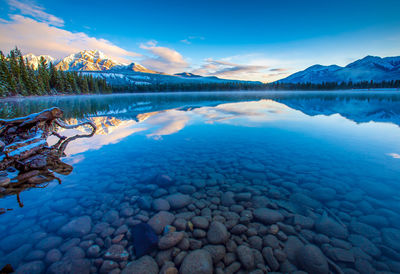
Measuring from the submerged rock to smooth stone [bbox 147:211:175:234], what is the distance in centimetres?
12

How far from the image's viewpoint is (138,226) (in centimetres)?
461

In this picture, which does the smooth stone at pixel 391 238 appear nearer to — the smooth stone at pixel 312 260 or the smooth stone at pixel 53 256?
the smooth stone at pixel 312 260

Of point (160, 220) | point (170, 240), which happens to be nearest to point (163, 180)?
point (160, 220)

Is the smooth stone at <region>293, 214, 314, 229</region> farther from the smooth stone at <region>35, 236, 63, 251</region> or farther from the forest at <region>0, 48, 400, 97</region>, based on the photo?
the forest at <region>0, 48, 400, 97</region>

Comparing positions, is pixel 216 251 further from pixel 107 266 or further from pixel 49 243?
pixel 49 243

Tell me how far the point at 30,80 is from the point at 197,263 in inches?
3796

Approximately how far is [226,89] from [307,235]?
195 meters

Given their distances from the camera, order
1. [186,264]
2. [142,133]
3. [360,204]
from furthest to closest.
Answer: [142,133] → [360,204] → [186,264]

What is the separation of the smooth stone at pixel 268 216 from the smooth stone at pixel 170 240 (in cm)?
221

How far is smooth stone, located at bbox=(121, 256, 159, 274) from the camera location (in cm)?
347

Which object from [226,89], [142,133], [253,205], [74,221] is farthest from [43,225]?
[226,89]

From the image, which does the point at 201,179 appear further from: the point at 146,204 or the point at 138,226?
the point at 138,226

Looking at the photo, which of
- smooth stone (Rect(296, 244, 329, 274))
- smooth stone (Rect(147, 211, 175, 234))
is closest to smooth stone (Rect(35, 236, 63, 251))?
smooth stone (Rect(147, 211, 175, 234))

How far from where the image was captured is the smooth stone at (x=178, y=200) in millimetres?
5520
